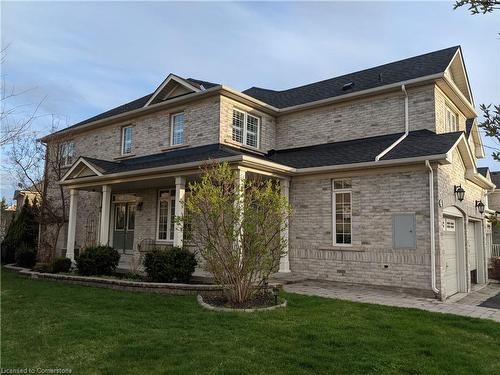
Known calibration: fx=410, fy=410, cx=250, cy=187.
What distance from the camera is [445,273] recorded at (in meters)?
11.0

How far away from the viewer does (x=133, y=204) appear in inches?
683

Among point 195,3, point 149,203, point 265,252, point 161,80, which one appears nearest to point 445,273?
point 265,252

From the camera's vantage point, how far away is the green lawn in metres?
5.03

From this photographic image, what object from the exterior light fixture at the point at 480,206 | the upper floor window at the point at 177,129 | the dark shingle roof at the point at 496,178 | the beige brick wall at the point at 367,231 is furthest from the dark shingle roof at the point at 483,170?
the upper floor window at the point at 177,129

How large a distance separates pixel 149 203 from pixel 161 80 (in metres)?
4.92

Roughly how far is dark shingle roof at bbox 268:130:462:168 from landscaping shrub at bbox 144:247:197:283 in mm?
4708

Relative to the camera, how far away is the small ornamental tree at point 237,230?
8.35 m

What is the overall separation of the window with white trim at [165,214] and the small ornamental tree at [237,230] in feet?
23.6

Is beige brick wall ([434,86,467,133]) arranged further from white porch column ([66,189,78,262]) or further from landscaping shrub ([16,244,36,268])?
landscaping shrub ([16,244,36,268])

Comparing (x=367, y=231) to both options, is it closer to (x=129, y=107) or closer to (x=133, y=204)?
(x=133, y=204)

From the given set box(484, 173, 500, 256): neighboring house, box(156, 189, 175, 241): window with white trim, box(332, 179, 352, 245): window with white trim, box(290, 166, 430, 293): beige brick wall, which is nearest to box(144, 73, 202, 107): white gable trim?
box(156, 189, 175, 241): window with white trim

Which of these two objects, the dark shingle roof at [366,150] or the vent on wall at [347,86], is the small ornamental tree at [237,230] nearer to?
the dark shingle roof at [366,150]

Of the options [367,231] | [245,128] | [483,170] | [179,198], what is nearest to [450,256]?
[367,231]

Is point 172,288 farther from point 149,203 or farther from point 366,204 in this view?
point 149,203
